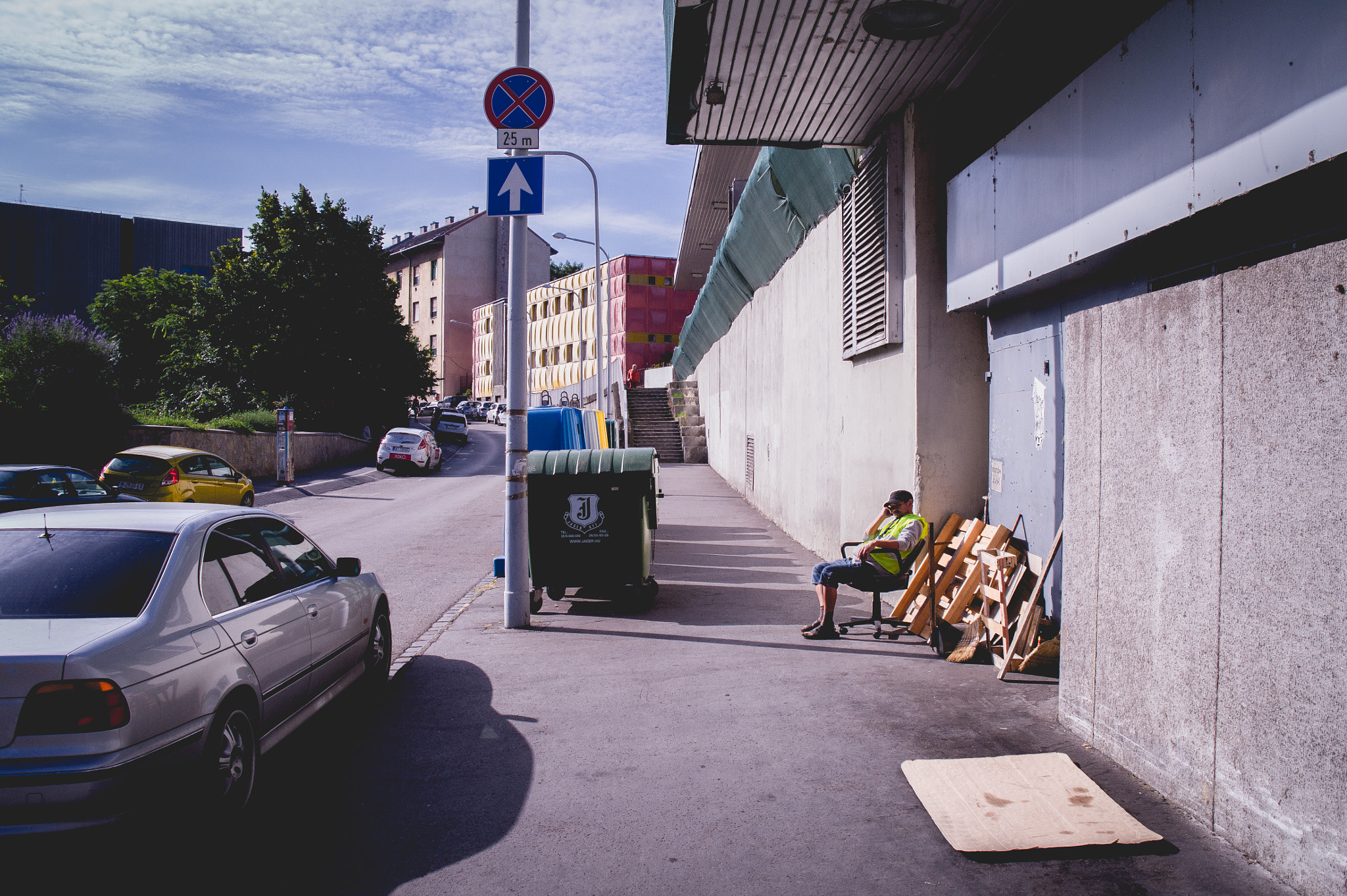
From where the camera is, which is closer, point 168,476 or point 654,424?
point 168,476

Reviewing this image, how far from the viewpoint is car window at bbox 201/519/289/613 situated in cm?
395

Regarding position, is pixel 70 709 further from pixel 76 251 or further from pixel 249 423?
pixel 76 251

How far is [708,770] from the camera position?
14.5ft

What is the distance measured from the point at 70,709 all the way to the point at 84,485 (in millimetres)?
11227

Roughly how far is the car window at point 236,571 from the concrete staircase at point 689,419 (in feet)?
97.8

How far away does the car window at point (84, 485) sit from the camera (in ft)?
39.5

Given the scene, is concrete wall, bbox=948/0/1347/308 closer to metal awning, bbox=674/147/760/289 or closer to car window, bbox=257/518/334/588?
car window, bbox=257/518/334/588

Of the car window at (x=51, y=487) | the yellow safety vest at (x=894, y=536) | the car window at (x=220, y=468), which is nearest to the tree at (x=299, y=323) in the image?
the car window at (x=220, y=468)

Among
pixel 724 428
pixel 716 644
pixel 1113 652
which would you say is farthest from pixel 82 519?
pixel 724 428

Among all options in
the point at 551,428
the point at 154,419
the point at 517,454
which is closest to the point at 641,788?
Result: the point at 517,454

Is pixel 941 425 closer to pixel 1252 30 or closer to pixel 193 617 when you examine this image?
pixel 1252 30

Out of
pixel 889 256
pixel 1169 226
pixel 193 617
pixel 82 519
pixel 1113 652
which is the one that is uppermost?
pixel 889 256

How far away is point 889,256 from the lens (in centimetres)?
814

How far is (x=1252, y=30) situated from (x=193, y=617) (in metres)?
5.15
